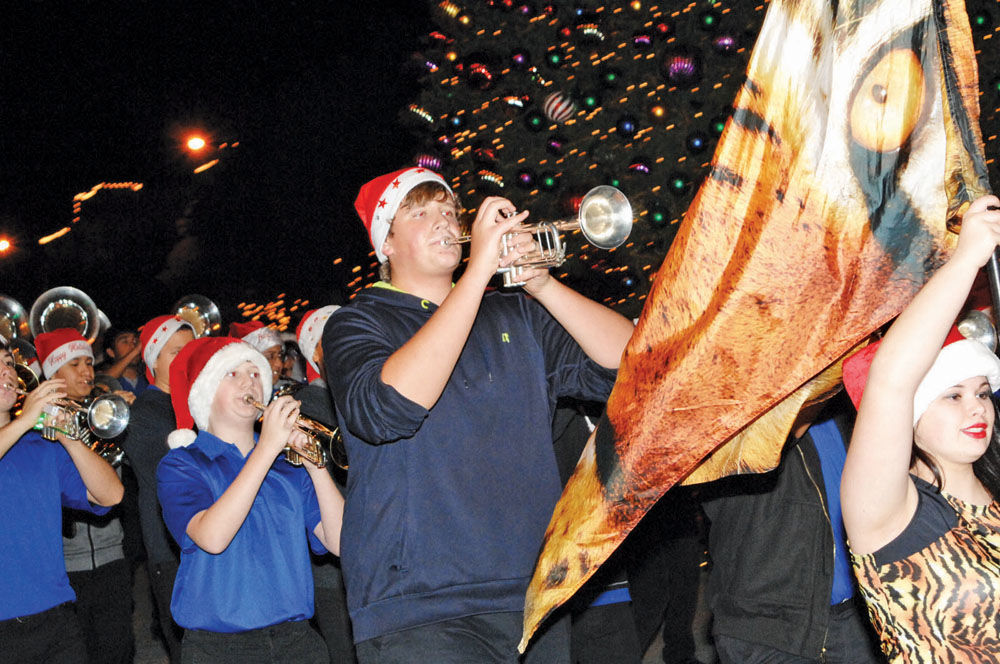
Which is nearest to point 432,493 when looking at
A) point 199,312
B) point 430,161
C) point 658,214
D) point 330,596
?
point 330,596

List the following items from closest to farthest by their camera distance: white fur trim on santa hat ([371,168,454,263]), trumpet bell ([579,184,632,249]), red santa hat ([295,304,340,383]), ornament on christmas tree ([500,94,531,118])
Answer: trumpet bell ([579,184,632,249])
white fur trim on santa hat ([371,168,454,263])
red santa hat ([295,304,340,383])
ornament on christmas tree ([500,94,531,118])

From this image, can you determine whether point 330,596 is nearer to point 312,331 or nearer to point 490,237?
point 312,331

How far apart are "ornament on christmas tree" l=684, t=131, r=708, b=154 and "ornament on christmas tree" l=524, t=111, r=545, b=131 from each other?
1.30 m

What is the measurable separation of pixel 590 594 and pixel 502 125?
509 centimetres

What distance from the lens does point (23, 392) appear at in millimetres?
5688

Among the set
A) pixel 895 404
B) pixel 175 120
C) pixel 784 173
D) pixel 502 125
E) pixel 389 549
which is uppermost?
pixel 175 120

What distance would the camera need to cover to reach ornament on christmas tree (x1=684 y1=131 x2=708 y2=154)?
882 centimetres

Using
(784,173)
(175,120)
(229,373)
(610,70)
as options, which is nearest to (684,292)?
(784,173)

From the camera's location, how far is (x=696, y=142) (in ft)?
28.9

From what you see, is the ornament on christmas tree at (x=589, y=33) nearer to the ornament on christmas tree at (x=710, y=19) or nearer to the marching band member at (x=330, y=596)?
the ornament on christmas tree at (x=710, y=19)

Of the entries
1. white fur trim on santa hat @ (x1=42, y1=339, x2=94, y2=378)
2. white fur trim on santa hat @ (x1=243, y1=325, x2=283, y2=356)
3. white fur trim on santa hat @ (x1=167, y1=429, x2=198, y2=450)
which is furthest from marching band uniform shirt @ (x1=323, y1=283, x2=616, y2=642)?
white fur trim on santa hat @ (x1=243, y1=325, x2=283, y2=356)

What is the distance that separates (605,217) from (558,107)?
552cm

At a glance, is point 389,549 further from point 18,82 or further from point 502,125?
point 18,82

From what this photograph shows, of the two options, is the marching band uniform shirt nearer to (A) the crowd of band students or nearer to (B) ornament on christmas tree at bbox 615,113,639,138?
(A) the crowd of band students
